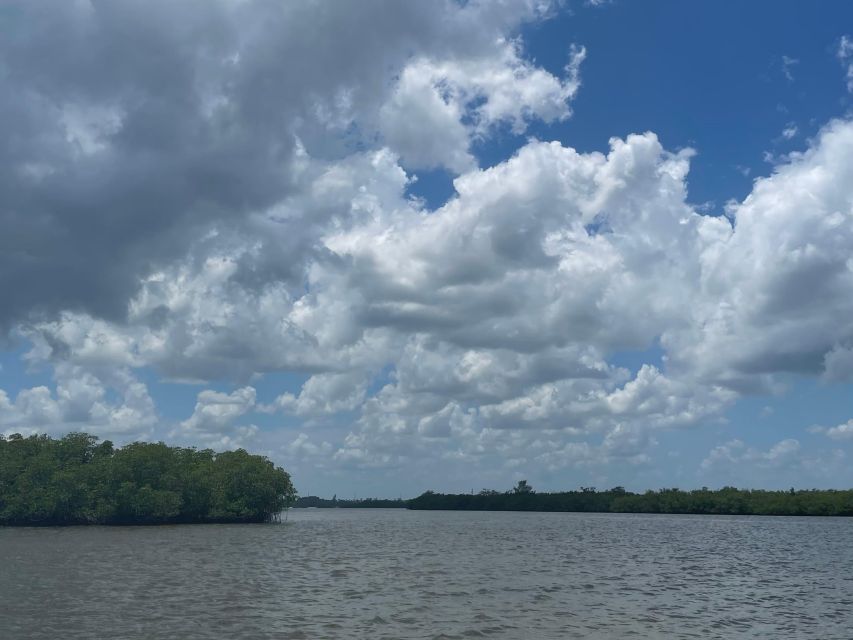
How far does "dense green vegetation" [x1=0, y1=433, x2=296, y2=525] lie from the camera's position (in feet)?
411

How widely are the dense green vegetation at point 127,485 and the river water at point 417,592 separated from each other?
4178 cm

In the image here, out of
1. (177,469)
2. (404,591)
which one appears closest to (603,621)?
(404,591)

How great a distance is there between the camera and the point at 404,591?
46688 millimetres

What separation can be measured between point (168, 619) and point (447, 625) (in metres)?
12.9

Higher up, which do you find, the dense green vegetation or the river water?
the dense green vegetation

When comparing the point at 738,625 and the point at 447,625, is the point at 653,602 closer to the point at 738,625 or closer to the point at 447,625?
the point at 738,625

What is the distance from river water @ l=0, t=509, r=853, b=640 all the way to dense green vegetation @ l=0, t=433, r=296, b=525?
4178 cm

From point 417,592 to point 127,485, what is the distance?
93526 mm

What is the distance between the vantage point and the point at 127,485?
126 m

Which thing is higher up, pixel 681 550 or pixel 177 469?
pixel 177 469

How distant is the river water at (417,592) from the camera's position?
3466 centimetres

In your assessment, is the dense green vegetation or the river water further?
the dense green vegetation

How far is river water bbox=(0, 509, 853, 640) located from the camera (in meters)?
34.7

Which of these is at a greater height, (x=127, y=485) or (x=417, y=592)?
(x=127, y=485)
